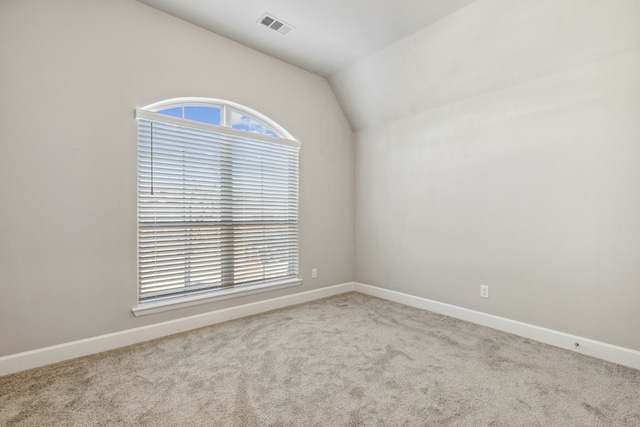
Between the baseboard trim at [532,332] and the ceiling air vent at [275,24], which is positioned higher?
the ceiling air vent at [275,24]

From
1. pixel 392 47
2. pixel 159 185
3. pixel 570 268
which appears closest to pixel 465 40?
pixel 392 47

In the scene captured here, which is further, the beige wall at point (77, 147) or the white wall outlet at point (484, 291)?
the white wall outlet at point (484, 291)

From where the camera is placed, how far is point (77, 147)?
2.32 m

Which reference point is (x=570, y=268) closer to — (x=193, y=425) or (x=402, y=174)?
(x=402, y=174)

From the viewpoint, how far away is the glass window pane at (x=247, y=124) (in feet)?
10.6

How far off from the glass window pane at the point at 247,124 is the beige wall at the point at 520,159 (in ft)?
4.05

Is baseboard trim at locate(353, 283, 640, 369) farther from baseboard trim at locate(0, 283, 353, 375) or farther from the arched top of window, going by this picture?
the arched top of window

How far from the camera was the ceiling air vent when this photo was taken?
276 cm

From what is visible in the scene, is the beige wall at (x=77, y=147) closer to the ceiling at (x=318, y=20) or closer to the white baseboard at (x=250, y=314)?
the white baseboard at (x=250, y=314)

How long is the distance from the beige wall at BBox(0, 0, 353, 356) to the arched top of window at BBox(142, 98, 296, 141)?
0.09 meters

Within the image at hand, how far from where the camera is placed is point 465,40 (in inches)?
108

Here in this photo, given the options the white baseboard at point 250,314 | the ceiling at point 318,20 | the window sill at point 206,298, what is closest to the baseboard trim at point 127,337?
the white baseboard at point 250,314

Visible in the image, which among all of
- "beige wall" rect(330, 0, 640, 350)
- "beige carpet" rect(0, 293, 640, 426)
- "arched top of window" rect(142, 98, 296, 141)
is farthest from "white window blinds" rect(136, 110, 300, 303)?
"beige wall" rect(330, 0, 640, 350)

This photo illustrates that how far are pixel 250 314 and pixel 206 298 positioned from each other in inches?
20.7
